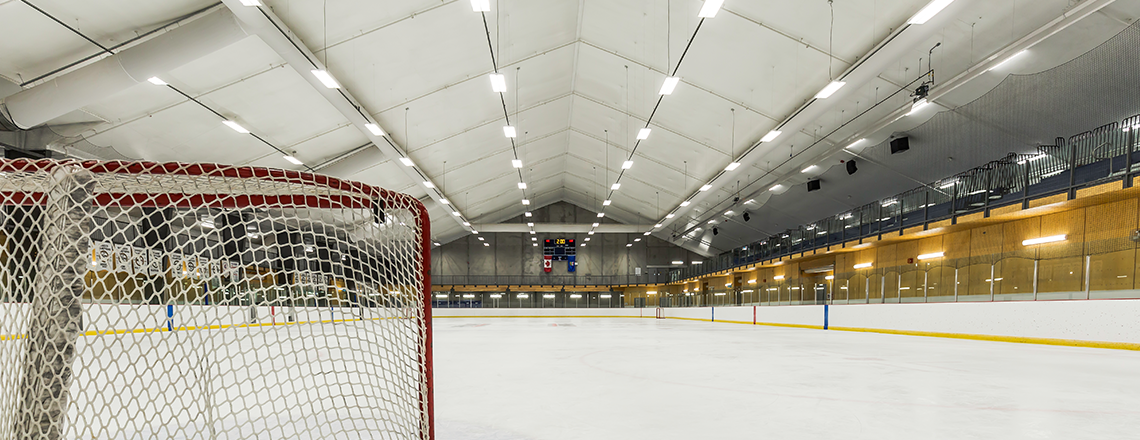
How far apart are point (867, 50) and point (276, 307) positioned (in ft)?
37.9

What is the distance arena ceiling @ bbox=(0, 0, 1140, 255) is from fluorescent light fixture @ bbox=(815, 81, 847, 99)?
0.32 m

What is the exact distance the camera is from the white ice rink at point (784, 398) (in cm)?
→ 326

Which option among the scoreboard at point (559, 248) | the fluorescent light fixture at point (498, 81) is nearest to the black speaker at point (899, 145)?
the fluorescent light fixture at point (498, 81)

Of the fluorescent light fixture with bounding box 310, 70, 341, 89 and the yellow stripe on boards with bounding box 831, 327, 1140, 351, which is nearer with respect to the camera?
the yellow stripe on boards with bounding box 831, 327, 1140, 351

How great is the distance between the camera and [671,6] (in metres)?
11.8

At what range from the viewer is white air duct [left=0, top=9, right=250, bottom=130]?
9.35 metres

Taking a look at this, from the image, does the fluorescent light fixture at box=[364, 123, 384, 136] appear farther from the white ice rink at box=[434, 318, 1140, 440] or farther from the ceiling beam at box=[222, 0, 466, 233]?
the white ice rink at box=[434, 318, 1140, 440]

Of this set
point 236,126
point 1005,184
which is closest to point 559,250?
point 1005,184

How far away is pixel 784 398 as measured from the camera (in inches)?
170

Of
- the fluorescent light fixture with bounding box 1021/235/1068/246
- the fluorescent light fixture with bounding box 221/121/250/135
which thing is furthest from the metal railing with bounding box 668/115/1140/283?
the fluorescent light fixture with bounding box 221/121/250/135

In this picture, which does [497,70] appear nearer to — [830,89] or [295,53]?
[295,53]

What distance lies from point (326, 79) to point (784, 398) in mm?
10401

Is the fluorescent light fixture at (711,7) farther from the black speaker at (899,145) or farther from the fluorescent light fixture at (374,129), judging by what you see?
the black speaker at (899,145)

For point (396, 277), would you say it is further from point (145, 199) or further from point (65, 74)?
point (65, 74)
